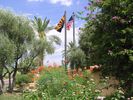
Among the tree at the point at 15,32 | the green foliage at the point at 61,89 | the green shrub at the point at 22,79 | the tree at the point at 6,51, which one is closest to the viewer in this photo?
the green foliage at the point at 61,89

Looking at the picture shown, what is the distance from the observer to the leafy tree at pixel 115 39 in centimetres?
1095

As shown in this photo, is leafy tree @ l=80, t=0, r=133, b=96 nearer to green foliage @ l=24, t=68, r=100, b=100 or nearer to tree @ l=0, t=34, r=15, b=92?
green foliage @ l=24, t=68, r=100, b=100

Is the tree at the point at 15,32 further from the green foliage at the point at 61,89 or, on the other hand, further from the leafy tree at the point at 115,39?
the leafy tree at the point at 115,39

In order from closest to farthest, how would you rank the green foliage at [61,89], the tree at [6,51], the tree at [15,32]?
the green foliage at [61,89], the tree at [6,51], the tree at [15,32]

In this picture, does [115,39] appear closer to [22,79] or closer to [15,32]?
[15,32]

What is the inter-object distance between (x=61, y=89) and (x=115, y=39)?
3.42m

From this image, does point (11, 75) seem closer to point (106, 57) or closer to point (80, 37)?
point (80, 37)

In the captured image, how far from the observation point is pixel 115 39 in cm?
1115

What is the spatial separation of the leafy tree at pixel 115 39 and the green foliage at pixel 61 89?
76 cm

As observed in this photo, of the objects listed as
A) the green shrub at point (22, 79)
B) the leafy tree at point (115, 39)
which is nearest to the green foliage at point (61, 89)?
the leafy tree at point (115, 39)

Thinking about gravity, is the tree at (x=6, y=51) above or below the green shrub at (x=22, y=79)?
above

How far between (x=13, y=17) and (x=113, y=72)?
26191 mm

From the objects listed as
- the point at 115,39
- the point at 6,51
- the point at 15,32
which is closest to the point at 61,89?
the point at 115,39

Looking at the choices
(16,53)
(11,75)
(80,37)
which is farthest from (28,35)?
(80,37)
